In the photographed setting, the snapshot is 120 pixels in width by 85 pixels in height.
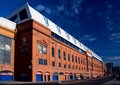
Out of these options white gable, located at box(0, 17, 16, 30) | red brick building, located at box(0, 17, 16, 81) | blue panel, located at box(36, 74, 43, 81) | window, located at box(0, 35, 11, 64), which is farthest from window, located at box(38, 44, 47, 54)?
white gable, located at box(0, 17, 16, 30)

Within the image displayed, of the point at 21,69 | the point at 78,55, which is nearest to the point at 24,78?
the point at 21,69

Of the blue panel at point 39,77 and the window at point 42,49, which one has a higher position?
the window at point 42,49

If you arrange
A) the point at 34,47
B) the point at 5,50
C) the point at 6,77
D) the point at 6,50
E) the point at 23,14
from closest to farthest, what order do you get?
the point at 6,77, the point at 5,50, the point at 6,50, the point at 34,47, the point at 23,14

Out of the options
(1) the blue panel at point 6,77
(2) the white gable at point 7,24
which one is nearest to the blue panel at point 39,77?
(1) the blue panel at point 6,77

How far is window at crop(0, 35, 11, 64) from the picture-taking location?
153 ft

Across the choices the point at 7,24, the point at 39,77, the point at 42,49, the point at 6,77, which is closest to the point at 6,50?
the point at 6,77

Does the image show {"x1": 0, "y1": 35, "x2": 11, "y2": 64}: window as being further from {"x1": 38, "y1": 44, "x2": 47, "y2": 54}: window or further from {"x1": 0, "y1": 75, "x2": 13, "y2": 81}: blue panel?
{"x1": 38, "y1": 44, "x2": 47, "y2": 54}: window

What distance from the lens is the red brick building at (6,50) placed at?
152 ft

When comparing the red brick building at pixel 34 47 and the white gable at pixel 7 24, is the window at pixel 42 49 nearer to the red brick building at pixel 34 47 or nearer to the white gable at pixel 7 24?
the red brick building at pixel 34 47

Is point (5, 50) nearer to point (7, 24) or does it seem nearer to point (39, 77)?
point (7, 24)

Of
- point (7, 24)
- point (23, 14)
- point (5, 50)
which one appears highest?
point (23, 14)

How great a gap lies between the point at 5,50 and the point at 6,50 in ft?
1.50

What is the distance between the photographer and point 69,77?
7775 centimetres

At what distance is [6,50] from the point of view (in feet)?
159
